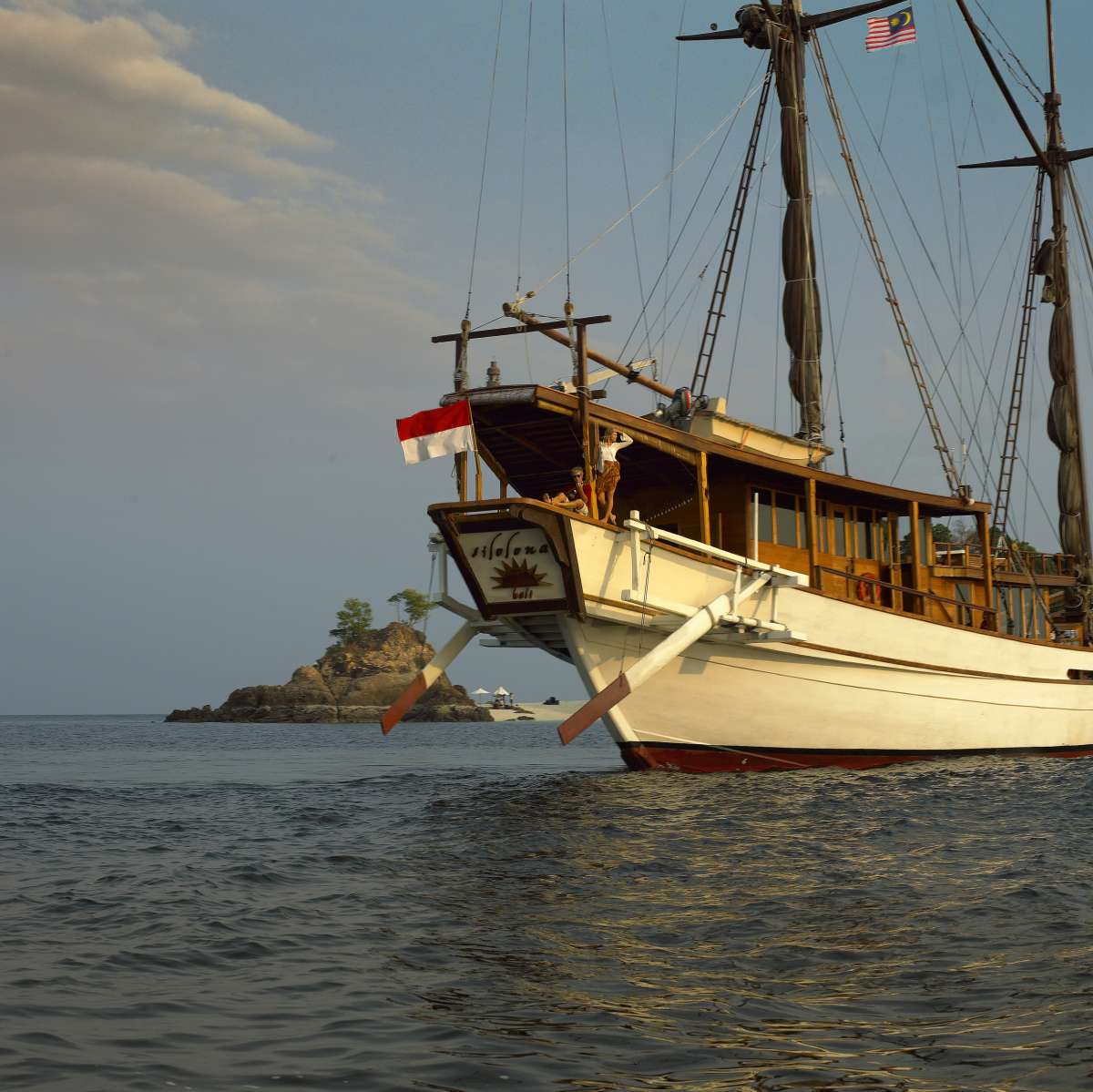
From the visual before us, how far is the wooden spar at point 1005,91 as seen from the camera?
29.9m

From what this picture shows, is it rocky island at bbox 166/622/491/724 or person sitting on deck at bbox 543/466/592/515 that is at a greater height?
person sitting on deck at bbox 543/466/592/515

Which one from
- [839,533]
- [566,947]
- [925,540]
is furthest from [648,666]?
[566,947]

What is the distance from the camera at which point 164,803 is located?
65.4 ft

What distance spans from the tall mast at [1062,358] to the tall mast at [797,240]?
6649 millimetres

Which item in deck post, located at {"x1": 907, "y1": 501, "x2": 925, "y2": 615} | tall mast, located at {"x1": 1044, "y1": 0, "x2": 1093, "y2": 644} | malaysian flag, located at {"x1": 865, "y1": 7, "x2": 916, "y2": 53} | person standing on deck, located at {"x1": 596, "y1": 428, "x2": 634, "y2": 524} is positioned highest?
malaysian flag, located at {"x1": 865, "y1": 7, "x2": 916, "y2": 53}

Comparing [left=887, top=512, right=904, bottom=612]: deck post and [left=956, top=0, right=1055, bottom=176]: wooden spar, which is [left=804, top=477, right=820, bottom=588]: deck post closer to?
[left=887, top=512, right=904, bottom=612]: deck post

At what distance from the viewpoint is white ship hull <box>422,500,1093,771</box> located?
18.8 meters

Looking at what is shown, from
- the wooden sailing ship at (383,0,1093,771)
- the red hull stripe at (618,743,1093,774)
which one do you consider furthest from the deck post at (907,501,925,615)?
the red hull stripe at (618,743,1093,774)

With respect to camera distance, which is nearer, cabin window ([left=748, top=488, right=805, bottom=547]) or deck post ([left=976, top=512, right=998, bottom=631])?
cabin window ([left=748, top=488, right=805, bottom=547])

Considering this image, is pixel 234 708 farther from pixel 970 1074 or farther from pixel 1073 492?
pixel 970 1074

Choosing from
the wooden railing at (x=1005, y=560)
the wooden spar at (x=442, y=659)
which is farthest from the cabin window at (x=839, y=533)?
the wooden spar at (x=442, y=659)

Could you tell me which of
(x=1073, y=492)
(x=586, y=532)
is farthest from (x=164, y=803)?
(x=1073, y=492)

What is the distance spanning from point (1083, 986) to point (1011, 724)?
19026mm

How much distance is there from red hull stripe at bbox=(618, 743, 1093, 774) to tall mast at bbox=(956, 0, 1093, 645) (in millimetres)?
12385
